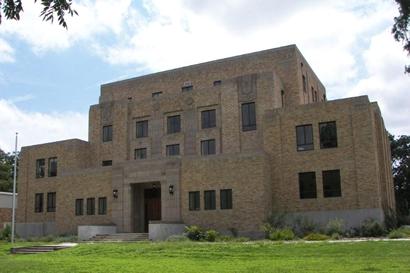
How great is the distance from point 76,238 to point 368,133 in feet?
70.7

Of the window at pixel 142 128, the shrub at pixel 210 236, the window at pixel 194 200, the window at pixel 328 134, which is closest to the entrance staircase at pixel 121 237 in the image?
the window at pixel 194 200

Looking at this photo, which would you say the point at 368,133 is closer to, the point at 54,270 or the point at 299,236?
the point at 299,236

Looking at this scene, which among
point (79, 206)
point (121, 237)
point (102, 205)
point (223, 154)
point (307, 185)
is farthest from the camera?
point (79, 206)

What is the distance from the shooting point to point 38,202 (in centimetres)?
4631

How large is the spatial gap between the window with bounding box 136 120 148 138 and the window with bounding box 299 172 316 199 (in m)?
15.2

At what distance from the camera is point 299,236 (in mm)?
31391

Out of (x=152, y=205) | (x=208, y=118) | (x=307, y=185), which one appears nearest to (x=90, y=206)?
(x=152, y=205)

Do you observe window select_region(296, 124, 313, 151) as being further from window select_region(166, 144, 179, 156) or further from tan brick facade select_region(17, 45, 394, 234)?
window select_region(166, 144, 179, 156)

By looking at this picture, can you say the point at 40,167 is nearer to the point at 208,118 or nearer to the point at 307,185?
the point at 208,118

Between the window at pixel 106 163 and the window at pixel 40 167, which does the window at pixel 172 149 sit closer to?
the window at pixel 106 163

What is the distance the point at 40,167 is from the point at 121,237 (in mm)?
16084

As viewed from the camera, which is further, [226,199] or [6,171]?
[6,171]

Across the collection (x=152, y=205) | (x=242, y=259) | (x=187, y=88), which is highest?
(x=187, y=88)

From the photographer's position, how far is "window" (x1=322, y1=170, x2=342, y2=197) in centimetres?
3284
